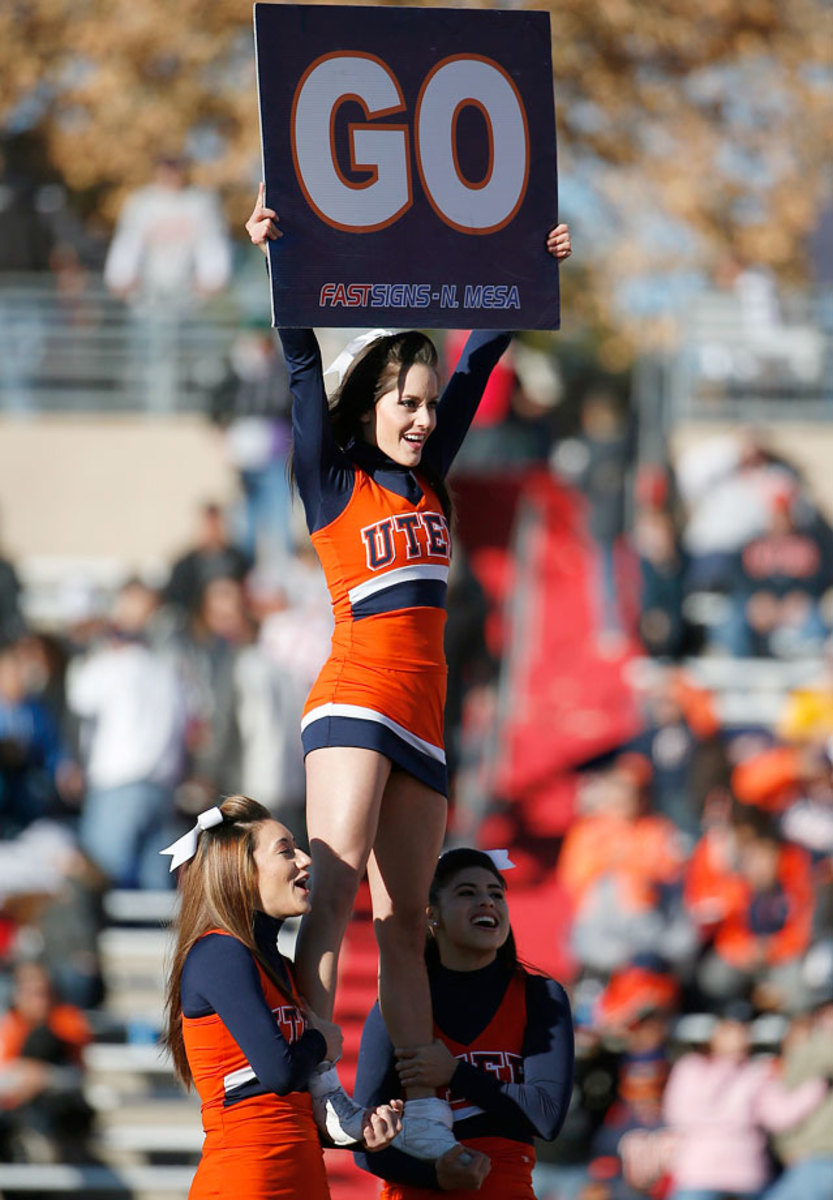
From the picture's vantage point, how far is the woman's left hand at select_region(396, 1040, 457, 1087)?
360cm

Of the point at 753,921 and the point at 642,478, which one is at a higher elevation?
the point at 642,478

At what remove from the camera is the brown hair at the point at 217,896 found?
342 centimetres

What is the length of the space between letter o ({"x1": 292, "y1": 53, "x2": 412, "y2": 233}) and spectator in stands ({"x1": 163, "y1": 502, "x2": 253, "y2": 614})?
531cm

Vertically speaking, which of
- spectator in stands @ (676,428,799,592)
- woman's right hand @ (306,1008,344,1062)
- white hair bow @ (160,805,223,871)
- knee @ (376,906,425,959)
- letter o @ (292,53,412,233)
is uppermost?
letter o @ (292,53,412,233)

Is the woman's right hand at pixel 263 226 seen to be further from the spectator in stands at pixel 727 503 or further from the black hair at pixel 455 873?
the spectator in stands at pixel 727 503

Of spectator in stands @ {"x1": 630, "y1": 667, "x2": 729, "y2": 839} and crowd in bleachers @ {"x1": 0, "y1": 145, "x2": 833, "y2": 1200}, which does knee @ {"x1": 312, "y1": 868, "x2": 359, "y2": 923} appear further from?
spectator in stands @ {"x1": 630, "y1": 667, "x2": 729, "y2": 839}

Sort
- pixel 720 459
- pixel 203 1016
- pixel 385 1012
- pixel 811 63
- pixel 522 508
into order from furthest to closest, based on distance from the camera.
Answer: pixel 811 63, pixel 522 508, pixel 720 459, pixel 385 1012, pixel 203 1016

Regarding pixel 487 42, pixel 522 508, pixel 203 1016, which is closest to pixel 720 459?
pixel 522 508

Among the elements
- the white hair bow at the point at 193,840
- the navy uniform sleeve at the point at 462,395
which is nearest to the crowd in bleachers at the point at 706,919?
the navy uniform sleeve at the point at 462,395

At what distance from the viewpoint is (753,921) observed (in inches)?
299

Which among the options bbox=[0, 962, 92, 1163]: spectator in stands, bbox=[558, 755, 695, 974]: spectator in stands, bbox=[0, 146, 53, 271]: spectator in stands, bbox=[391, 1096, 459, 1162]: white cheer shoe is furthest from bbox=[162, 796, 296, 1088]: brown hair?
bbox=[0, 146, 53, 271]: spectator in stands

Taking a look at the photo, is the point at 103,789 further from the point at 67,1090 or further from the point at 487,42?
the point at 487,42

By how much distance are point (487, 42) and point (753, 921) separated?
15.1 feet

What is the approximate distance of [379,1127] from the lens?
3395 millimetres
